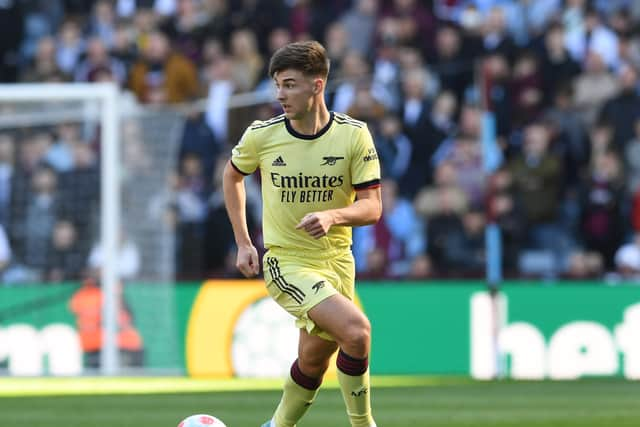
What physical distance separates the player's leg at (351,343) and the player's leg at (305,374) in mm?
180

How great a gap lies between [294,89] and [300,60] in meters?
0.15

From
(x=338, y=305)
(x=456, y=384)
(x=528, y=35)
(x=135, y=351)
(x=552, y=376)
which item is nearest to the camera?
(x=338, y=305)

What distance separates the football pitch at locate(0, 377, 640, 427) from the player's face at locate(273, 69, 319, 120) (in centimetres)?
278

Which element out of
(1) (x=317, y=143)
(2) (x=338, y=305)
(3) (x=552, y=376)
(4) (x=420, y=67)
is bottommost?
(3) (x=552, y=376)

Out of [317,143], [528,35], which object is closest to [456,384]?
[528,35]

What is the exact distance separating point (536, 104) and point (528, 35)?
1.16 m

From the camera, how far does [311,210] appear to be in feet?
25.9

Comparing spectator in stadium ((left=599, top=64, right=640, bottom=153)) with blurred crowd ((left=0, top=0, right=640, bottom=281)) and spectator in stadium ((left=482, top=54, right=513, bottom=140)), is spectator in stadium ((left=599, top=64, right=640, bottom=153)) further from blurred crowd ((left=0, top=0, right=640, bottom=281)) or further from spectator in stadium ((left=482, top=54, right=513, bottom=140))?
spectator in stadium ((left=482, top=54, right=513, bottom=140))

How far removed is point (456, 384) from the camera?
14227 mm

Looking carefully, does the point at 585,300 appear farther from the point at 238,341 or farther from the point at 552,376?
the point at 238,341

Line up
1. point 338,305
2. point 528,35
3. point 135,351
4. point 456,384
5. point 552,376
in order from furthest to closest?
1. point 528,35
2. point 135,351
3. point 552,376
4. point 456,384
5. point 338,305

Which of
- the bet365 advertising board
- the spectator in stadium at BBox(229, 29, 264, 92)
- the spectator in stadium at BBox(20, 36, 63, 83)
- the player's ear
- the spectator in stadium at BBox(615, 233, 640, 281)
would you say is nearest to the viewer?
the player's ear

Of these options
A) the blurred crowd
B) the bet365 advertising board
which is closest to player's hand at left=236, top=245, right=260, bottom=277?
the bet365 advertising board

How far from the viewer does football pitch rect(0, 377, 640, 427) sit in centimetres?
Answer: 1018
